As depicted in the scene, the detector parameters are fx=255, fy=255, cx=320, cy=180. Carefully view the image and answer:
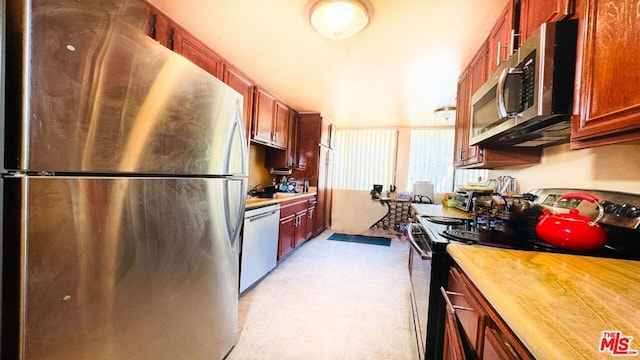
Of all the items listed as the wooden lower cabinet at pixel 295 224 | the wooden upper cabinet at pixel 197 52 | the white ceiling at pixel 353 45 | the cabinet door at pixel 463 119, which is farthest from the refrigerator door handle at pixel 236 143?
the cabinet door at pixel 463 119

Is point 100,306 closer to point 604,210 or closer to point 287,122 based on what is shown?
point 604,210

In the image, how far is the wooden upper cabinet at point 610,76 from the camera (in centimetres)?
70

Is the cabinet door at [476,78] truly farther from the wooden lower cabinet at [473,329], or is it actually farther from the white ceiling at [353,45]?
the wooden lower cabinet at [473,329]

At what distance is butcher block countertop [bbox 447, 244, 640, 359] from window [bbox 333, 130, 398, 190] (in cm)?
410

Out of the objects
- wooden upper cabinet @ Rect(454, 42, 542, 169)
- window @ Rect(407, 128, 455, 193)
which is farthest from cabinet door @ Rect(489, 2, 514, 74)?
window @ Rect(407, 128, 455, 193)

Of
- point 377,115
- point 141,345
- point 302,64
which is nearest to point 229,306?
point 141,345

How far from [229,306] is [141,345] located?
1.82 ft

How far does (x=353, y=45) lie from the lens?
6.32 ft

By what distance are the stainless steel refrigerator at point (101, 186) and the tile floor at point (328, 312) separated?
663mm

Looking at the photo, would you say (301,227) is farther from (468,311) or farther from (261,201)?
(468,311)

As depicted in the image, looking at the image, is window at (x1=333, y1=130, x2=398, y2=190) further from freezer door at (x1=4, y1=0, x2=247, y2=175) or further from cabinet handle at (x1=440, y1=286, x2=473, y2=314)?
freezer door at (x1=4, y1=0, x2=247, y2=175)

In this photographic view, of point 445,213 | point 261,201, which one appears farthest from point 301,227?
point 445,213

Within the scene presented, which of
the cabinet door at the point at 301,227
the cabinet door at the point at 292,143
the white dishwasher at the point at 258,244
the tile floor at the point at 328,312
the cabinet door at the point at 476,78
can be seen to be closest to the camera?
the tile floor at the point at 328,312

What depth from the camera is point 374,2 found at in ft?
4.70
